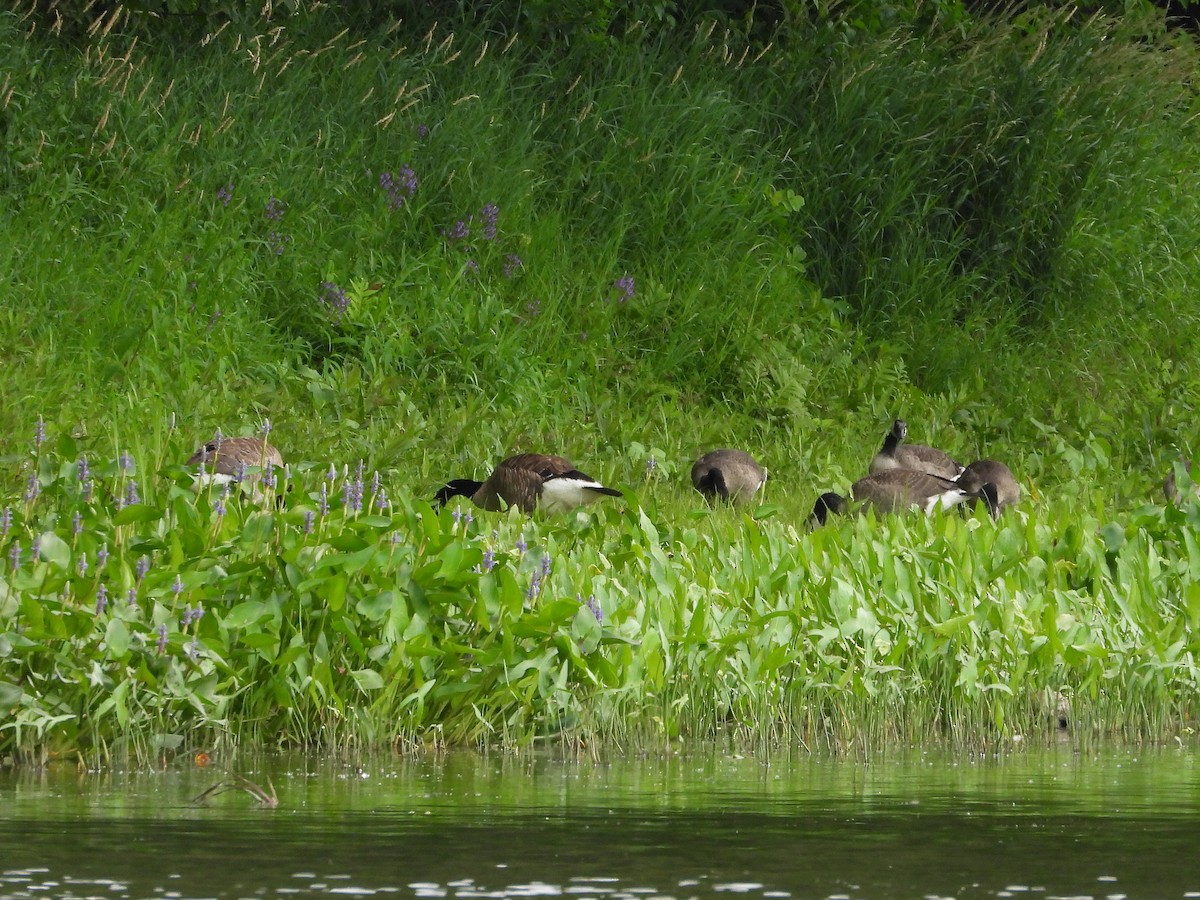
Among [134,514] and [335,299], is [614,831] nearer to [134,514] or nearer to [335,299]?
[134,514]

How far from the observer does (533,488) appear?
35.2ft

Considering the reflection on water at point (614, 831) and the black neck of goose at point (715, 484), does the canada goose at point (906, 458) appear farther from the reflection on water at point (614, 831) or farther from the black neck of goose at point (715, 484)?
the reflection on water at point (614, 831)

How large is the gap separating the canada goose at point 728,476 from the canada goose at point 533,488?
1008 mm

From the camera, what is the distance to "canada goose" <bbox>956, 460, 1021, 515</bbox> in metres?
11.4

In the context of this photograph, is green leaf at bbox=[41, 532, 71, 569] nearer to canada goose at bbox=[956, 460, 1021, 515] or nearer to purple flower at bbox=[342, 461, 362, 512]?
purple flower at bbox=[342, 461, 362, 512]

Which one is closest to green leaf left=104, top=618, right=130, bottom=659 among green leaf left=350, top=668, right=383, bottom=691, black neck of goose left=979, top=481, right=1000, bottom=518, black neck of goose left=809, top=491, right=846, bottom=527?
green leaf left=350, top=668, right=383, bottom=691

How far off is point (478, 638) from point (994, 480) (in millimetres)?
5460

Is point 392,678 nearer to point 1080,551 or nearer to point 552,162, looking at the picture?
point 1080,551

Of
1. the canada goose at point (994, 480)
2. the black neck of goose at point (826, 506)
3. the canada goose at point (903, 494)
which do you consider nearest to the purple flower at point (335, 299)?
the canada goose at point (903, 494)

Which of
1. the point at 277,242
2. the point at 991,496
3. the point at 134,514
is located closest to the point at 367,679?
the point at 134,514

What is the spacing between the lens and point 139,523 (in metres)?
6.86

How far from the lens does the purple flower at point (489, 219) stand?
1431 centimetres

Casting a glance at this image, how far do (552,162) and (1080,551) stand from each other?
8.12 m

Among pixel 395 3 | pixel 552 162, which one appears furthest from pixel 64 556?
pixel 395 3
